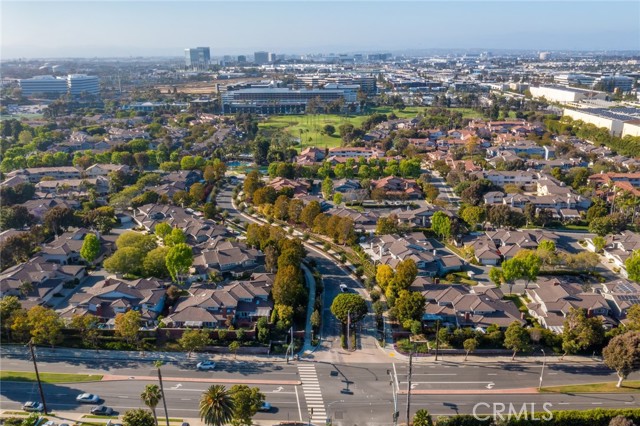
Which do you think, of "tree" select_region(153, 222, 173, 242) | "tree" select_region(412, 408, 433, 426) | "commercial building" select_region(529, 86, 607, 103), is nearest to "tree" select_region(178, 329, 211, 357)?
"tree" select_region(412, 408, 433, 426)

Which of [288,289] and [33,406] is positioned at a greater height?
[288,289]

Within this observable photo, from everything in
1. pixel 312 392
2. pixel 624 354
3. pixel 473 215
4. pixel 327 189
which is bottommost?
pixel 312 392

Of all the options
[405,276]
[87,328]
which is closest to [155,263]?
[87,328]

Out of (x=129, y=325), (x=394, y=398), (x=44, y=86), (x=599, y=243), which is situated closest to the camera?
(x=394, y=398)

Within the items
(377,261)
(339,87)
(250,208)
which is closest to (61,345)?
(377,261)

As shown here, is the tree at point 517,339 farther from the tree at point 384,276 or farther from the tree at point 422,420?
the tree at point 384,276

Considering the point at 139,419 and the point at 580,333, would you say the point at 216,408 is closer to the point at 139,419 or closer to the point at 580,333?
the point at 139,419
